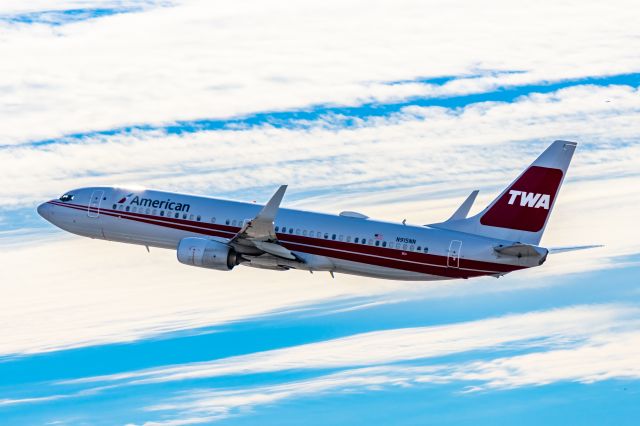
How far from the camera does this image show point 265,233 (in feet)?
267

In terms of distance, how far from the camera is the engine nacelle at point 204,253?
82250 mm

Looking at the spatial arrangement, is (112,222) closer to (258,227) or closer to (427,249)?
(258,227)

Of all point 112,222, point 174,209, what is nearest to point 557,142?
point 174,209

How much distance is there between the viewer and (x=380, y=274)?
8262 centimetres

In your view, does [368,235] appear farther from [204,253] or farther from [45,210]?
[45,210]

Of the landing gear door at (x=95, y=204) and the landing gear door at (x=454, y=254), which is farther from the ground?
the landing gear door at (x=95, y=204)

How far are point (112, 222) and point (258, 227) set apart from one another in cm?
1420

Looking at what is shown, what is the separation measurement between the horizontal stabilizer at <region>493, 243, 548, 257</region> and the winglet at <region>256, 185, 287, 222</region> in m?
15.4

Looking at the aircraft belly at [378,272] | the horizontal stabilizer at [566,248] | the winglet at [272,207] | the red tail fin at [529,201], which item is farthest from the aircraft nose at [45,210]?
the horizontal stabilizer at [566,248]

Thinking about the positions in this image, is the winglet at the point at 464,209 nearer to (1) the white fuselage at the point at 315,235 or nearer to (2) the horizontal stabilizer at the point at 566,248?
(1) the white fuselage at the point at 315,235

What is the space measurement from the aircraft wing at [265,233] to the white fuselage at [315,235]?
2.99 feet

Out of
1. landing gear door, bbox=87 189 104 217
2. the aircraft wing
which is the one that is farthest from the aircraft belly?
landing gear door, bbox=87 189 104 217

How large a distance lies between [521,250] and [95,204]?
33.6 meters

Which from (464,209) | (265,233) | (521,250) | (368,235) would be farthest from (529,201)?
(265,233)
